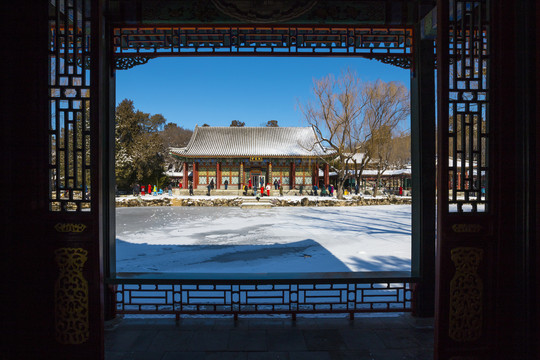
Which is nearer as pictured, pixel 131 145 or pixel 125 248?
pixel 125 248

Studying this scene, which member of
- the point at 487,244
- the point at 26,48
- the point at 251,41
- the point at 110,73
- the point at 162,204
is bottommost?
the point at 162,204

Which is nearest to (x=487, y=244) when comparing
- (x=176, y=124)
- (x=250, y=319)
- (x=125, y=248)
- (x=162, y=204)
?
(x=250, y=319)

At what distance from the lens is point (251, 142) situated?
25547mm

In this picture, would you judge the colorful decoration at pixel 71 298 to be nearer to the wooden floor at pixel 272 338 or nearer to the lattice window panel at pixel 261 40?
the wooden floor at pixel 272 338

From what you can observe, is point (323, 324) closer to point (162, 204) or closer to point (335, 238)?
point (335, 238)

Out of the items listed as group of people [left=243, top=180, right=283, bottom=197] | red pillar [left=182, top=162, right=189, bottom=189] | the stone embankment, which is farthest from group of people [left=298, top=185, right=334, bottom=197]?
red pillar [left=182, top=162, right=189, bottom=189]

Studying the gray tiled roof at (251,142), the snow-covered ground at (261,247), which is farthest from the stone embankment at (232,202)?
the snow-covered ground at (261,247)

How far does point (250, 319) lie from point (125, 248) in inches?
183

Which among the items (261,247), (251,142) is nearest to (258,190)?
(251,142)

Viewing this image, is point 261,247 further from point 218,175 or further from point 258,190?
point 218,175

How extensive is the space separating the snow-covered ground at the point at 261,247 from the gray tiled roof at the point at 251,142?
46.2 feet

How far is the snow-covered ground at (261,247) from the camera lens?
200 inches

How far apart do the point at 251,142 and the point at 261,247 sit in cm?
1961

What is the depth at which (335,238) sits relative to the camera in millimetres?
7457
